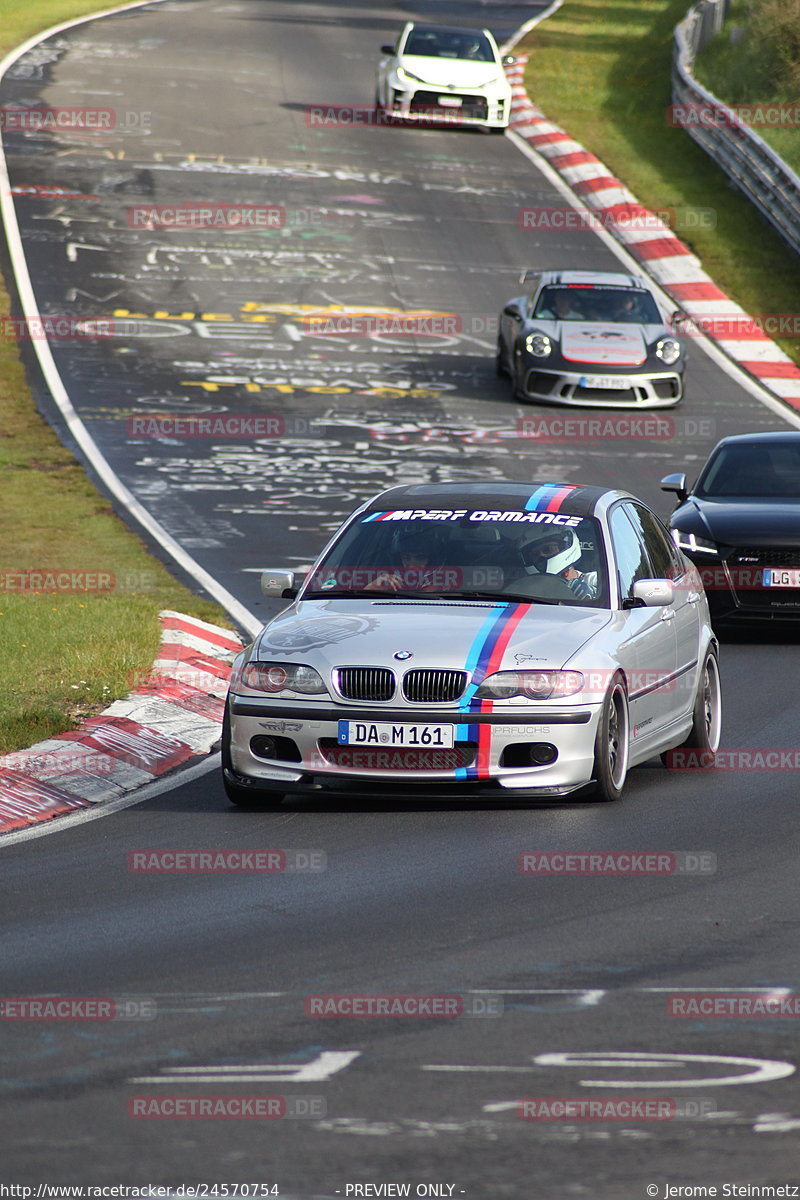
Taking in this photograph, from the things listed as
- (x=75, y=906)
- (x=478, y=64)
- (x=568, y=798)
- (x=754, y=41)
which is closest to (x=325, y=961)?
(x=75, y=906)

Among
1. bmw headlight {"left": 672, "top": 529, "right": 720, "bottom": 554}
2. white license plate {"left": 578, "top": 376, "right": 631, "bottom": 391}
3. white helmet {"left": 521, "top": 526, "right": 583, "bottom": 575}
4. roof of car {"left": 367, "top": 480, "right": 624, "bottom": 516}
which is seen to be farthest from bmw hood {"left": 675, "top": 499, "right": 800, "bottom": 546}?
white license plate {"left": 578, "top": 376, "right": 631, "bottom": 391}

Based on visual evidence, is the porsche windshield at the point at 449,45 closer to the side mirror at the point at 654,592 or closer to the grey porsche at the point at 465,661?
the grey porsche at the point at 465,661

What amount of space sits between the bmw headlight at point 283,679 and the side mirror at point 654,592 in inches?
68.2

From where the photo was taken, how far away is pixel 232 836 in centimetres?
869

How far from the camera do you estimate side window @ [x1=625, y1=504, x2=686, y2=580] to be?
10656 millimetres

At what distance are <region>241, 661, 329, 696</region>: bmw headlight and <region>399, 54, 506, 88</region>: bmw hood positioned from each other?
3024 cm

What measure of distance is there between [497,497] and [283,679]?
1797 mm

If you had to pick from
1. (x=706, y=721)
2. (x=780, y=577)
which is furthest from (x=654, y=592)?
(x=780, y=577)

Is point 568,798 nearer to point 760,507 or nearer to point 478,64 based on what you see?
point 760,507

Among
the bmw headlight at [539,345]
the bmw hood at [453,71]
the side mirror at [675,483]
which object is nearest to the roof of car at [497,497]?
the side mirror at [675,483]

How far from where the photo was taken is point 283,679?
9148 millimetres

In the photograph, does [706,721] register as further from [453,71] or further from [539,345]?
[453,71]

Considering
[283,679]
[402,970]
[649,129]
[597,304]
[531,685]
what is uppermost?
[402,970]

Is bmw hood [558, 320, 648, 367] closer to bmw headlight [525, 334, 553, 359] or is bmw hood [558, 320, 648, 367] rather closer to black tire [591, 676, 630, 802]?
bmw headlight [525, 334, 553, 359]
